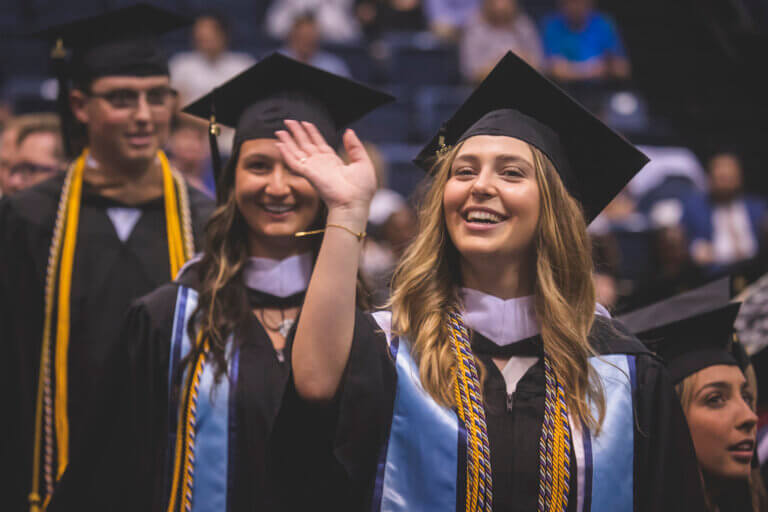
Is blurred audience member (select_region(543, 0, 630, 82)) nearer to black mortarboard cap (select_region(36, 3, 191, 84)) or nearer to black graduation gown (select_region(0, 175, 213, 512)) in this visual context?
black mortarboard cap (select_region(36, 3, 191, 84))

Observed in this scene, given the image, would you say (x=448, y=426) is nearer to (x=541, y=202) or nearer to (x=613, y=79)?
(x=541, y=202)

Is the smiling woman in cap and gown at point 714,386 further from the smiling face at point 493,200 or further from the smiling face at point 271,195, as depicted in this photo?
the smiling face at point 271,195

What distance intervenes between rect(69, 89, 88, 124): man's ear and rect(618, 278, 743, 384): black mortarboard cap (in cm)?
226

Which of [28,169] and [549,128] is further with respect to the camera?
[28,169]

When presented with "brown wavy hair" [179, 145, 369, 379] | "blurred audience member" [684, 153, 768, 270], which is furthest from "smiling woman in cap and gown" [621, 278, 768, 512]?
"blurred audience member" [684, 153, 768, 270]

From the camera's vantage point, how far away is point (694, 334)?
2572 millimetres

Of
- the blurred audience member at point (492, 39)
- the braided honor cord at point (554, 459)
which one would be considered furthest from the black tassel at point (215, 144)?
the blurred audience member at point (492, 39)

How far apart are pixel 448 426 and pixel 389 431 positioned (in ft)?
0.47

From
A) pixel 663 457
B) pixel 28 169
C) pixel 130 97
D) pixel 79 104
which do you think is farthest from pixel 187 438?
pixel 28 169

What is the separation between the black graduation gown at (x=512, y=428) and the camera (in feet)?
6.52

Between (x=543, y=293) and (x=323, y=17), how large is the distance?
712 centimetres

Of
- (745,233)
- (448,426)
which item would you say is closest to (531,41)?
(745,233)

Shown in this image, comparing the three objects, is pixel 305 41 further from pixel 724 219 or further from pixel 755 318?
pixel 755 318

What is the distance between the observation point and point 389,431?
81.0 inches
